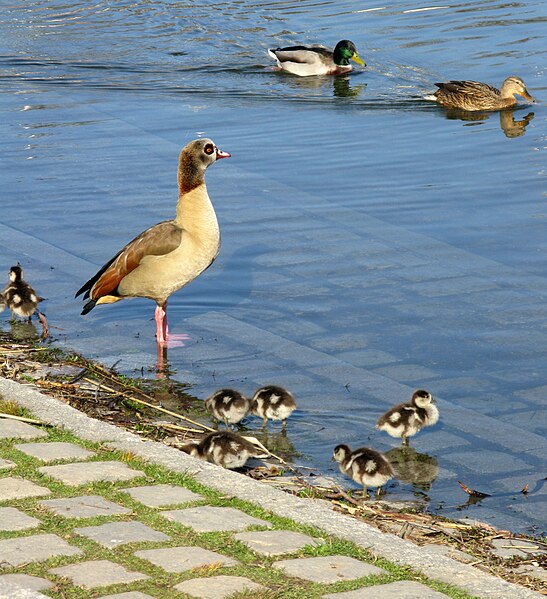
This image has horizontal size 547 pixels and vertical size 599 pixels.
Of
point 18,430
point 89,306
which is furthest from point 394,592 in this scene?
point 89,306

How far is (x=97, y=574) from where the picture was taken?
5.45m

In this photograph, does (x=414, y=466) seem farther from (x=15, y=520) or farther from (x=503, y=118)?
(x=503, y=118)

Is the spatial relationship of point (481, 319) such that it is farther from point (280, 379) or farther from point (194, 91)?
point (194, 91)

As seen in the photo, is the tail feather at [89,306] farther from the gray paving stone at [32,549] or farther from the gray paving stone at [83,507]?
the gray paving stone at [32,549]

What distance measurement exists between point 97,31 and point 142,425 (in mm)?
23195

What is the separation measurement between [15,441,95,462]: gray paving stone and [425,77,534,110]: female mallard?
14.3m

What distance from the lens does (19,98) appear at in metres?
22.4

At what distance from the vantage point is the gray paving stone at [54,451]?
7.08 meters

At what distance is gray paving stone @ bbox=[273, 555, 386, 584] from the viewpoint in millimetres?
5512

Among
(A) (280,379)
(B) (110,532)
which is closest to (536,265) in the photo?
(A) (280,379)

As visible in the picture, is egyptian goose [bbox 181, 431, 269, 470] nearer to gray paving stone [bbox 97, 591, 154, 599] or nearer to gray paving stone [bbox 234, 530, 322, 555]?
gray paving stone [bbox 234, 530, 322, 555]

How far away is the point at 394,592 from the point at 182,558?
1.00 meters

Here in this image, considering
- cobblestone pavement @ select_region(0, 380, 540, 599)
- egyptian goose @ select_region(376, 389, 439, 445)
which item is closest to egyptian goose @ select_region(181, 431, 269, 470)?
cobblestone pavement @ select_region(0, 380, 540, 599)

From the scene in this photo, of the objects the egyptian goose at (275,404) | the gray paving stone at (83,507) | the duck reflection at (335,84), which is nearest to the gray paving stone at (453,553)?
the gray paving stone at (83,507)
